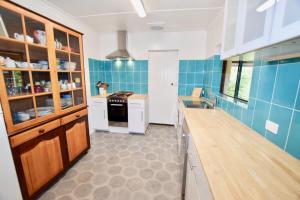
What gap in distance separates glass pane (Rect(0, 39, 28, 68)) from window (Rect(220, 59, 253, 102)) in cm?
248

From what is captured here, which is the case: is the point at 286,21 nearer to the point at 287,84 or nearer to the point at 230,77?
the point at 287,84

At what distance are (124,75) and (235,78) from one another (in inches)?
97.7

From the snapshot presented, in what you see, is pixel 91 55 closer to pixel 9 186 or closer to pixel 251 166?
pixel 9 186

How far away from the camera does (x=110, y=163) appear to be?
6.78ft

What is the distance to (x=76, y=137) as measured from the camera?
2002 millimetres

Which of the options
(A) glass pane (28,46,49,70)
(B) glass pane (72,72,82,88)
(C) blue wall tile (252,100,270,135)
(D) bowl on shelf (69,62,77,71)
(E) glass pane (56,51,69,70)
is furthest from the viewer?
(B) glass pane (72,72,82,88)

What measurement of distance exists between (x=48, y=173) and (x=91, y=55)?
7.83 ft

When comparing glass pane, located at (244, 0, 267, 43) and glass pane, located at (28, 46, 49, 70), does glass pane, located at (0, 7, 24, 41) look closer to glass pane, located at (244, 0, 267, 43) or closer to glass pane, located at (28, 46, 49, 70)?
glass pane, located at (28, 46, 49, 70)

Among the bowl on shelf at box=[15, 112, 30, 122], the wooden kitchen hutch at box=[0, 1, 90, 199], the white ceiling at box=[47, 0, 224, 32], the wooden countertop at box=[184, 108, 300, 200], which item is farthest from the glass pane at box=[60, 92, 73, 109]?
the wooden countertop at box=[184, 108, 300, 200]

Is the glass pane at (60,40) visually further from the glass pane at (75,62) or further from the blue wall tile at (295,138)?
the blue wall tile at (295,138)

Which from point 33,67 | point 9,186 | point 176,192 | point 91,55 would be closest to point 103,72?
point 91,55

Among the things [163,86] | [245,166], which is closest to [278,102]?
[245,166]

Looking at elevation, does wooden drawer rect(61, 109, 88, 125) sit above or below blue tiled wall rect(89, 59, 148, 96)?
below

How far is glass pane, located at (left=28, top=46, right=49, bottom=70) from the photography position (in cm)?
148
